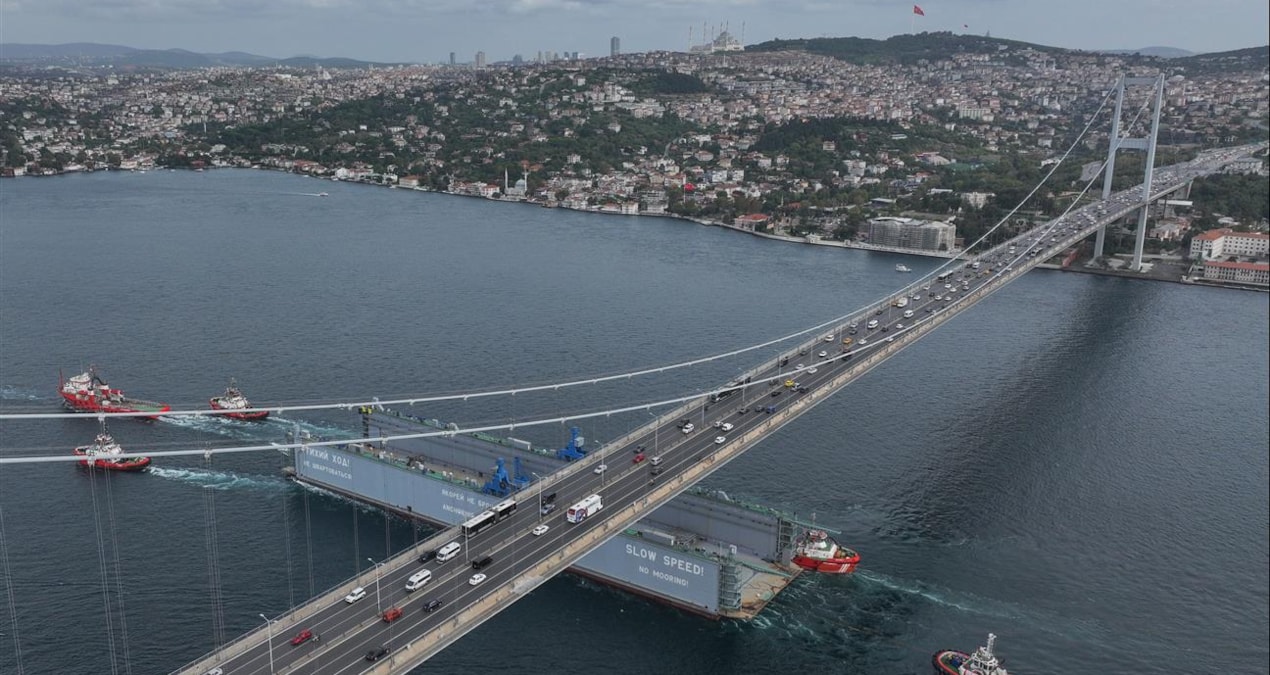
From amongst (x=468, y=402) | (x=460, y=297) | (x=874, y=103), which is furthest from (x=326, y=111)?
(x=468, y=402)

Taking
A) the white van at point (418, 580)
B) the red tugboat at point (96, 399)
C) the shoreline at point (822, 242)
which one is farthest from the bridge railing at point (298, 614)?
the shoreline at point (822, 242)

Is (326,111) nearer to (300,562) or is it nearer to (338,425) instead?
(338,425)

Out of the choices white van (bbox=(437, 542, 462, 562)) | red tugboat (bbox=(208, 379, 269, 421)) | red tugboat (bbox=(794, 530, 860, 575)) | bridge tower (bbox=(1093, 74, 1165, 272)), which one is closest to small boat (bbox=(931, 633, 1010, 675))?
red tugboat (bbox=(794, 530, 860, 575))

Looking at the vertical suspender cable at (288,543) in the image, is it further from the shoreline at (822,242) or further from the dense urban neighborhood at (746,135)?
the dense urban neighborhood at (746,135)

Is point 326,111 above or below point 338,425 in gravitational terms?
above

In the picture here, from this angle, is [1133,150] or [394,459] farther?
[1133,150]

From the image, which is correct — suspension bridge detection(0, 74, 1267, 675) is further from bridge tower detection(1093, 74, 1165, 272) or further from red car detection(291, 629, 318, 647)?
bridge tower detection(1093, 74, 1165, 272)
